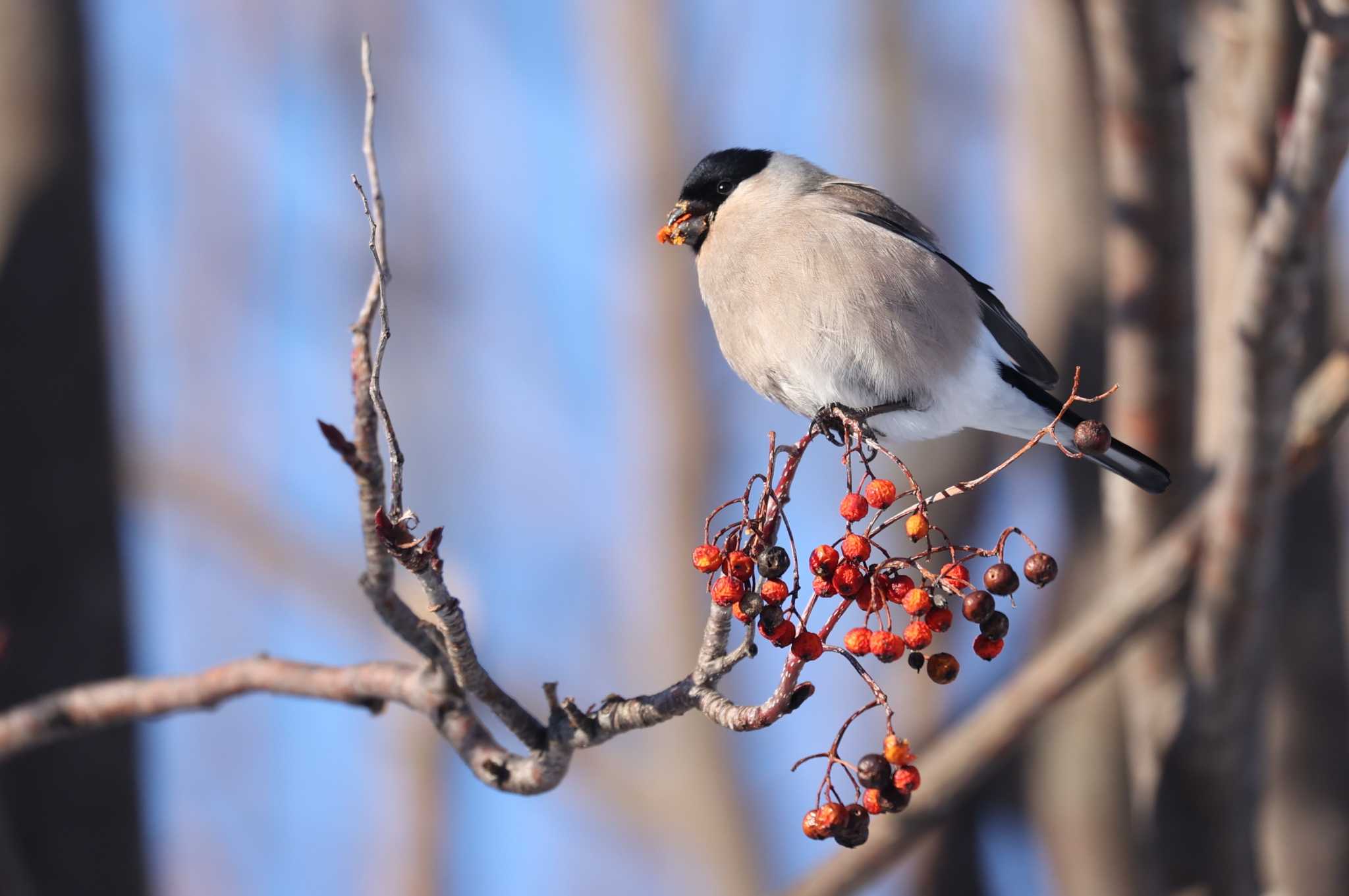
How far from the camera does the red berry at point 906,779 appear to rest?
1716mm

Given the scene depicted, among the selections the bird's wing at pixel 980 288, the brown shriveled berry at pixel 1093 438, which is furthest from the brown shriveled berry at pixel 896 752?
the bird's wing at pixel 980 288

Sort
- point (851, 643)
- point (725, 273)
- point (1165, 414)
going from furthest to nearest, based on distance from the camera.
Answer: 1. point (1165, 414)
2. point (725, 273)
3. point (851, 643)

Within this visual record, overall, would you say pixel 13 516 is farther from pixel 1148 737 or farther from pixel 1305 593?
pixel 1305 593

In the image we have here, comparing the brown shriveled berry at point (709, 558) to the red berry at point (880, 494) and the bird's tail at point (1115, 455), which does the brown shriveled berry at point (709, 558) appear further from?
the bird's tail at point (1115, 455)

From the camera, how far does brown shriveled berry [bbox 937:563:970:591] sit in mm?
1867

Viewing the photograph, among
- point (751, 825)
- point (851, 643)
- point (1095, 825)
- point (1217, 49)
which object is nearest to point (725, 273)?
point (851, 643)

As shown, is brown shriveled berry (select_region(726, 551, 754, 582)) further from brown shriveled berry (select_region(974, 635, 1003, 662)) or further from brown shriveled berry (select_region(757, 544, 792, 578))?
brown shriveled berry (select_region(974, 635, 1003, 662))

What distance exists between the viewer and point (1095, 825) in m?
4.17

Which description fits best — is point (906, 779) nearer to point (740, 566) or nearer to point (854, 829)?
point (854, 829)

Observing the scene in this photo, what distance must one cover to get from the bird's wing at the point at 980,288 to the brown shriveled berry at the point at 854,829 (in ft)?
5.37

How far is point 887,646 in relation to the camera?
5.84 ft

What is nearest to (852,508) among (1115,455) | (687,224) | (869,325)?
(869,325)

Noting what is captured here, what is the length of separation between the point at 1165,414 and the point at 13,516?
3.53 meters

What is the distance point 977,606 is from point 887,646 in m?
0.15
